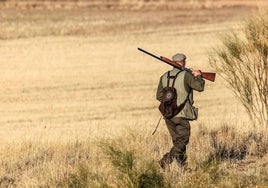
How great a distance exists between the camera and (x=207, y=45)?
33406 mm

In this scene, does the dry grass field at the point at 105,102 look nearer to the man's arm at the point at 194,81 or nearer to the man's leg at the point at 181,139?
the man's leg at the point at 181,139

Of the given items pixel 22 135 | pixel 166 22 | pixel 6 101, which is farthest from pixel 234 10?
pixel 22 135

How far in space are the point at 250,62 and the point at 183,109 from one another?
4.11 metres

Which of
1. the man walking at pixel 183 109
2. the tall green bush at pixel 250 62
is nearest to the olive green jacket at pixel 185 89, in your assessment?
the man walking at pixel 183 109

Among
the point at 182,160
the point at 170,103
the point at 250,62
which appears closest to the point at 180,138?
the point at 182,160

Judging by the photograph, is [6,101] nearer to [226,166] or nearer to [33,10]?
[226,166]

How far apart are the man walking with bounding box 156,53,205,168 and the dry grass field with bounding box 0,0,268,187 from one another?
0.25 metres

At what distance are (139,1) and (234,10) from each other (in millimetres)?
14017

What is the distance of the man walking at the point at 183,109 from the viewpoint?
10.1 meters

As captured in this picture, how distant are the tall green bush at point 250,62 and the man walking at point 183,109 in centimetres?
373

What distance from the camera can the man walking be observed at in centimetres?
1005

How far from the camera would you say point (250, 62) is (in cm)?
1397

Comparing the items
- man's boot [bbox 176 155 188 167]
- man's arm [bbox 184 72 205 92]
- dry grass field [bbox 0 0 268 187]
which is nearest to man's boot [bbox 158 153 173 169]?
man's boot [bbox 176 155 188 167]

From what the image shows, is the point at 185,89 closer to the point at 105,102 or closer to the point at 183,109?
the point at 183,109
